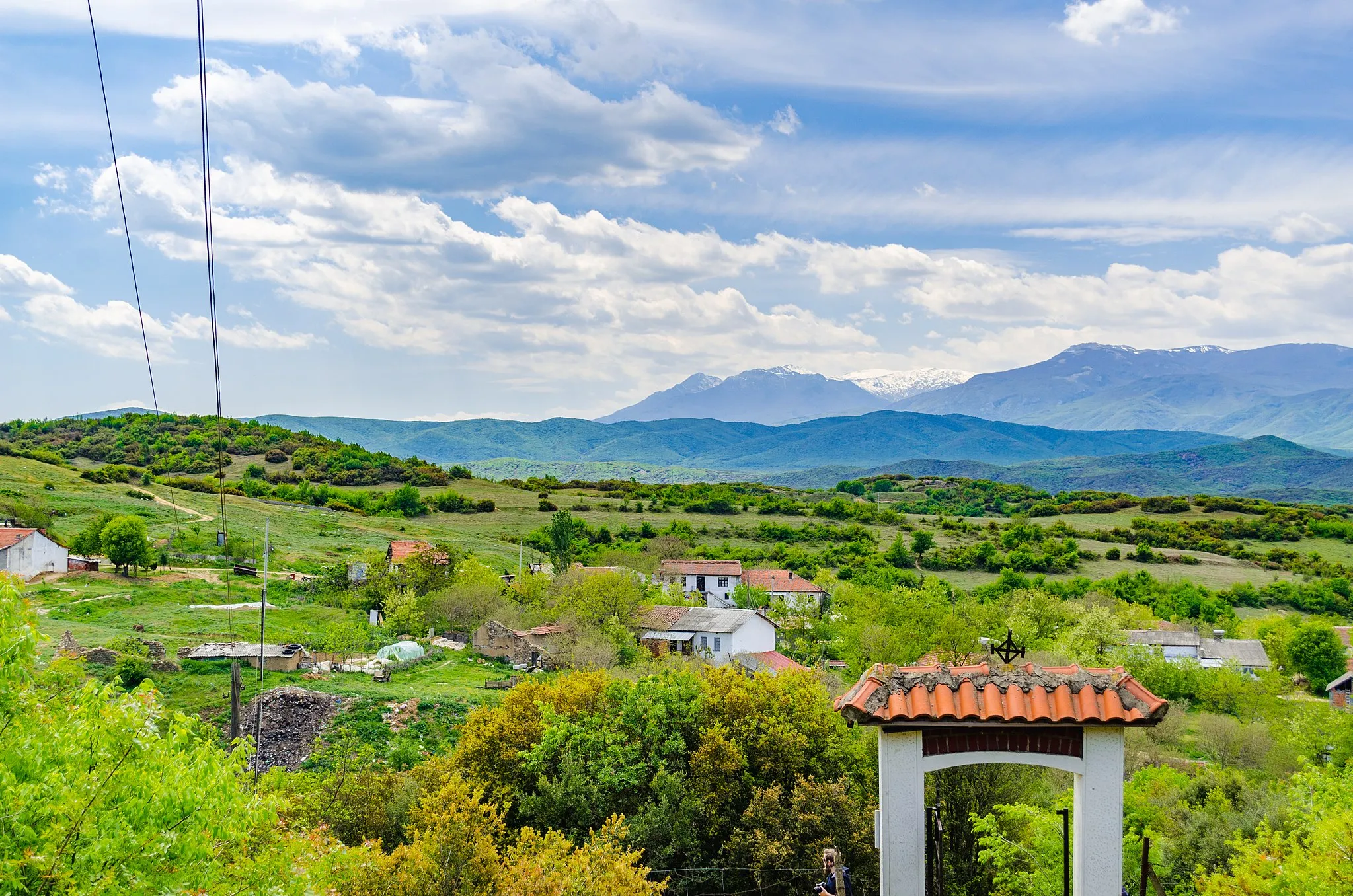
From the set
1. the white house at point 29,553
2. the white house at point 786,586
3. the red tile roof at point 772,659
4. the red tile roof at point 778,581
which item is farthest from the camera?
the red tile roof at point 778,581

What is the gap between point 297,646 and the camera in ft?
141

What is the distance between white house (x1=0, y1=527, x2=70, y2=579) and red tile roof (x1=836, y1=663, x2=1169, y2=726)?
5423 cm

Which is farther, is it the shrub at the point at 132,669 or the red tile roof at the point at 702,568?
the red tile roof at the point at 702,568

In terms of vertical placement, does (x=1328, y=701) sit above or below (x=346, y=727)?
below

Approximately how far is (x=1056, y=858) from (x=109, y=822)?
52.1ft

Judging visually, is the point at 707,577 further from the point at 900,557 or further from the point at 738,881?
the point at 738,881

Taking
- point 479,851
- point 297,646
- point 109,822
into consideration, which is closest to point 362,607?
point 297,646

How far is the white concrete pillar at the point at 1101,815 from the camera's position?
26.4 feet

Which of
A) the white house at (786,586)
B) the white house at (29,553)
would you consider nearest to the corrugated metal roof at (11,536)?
the white house at (29,553)

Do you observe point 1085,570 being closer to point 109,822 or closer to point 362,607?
point 362,607

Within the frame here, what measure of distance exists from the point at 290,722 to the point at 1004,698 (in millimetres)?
32174

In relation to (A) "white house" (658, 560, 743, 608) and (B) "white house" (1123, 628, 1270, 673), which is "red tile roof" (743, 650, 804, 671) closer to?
(B) "white house" (1123, 628, 1270, 673)

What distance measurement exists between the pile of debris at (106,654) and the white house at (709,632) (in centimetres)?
2616

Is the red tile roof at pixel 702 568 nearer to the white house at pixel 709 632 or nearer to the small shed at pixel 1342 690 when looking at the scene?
the white house at pixel 709 632
